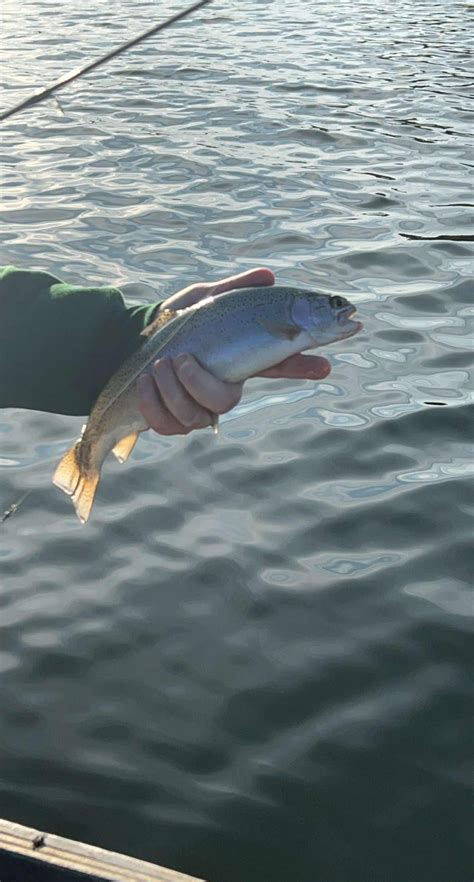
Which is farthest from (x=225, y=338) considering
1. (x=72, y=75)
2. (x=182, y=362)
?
(x=72, y=75)

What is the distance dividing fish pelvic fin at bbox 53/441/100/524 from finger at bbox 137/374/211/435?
320 mm

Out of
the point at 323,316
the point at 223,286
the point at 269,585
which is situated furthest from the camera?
the point at 269,585

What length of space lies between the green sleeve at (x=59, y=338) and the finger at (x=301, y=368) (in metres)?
0.47

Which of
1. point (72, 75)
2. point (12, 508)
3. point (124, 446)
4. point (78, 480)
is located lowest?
point (12, 508)

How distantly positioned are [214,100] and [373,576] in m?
12.1

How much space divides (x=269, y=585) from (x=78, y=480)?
63.6 inches

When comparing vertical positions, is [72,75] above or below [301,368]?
above

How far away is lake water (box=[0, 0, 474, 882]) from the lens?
13.2 feet

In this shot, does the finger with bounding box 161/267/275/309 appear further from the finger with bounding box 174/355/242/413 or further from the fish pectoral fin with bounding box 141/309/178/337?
the finger with bounding box 174/355/242/413

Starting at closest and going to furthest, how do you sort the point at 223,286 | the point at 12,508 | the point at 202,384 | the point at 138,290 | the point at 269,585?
the point at 202,384 < the point at 223,286 < the point at 269,585 < the point at 12,508 < the point at 138,290

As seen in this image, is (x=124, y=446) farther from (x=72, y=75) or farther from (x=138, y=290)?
(x=138, y=290)

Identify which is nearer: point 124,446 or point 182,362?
point 182,362

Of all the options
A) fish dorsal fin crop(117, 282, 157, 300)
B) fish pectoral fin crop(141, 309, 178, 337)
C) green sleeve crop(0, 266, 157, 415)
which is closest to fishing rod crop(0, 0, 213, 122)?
green sleeve crop(0, 266, 157, 415)

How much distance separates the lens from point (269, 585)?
5.29 m
